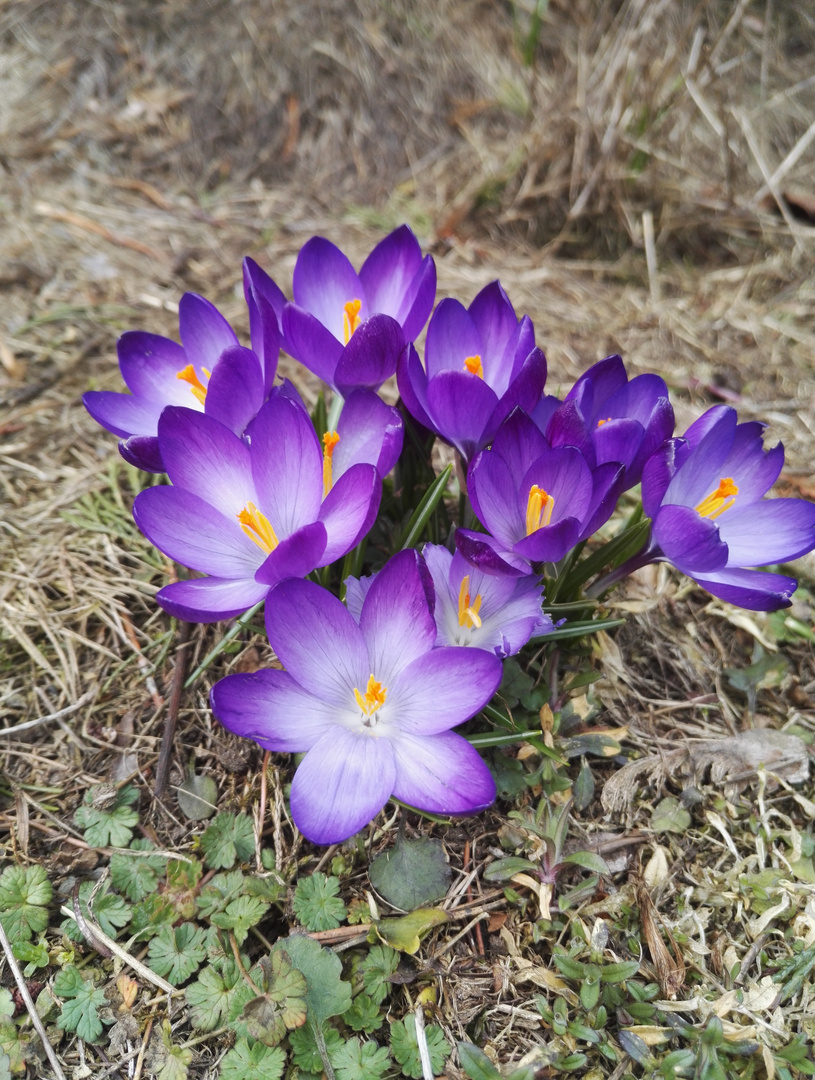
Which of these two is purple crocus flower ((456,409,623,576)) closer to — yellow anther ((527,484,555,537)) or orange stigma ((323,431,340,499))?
yellow anther ((527,484,555,537))

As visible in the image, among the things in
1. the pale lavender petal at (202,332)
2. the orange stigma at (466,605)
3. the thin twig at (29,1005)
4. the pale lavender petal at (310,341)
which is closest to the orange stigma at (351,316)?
the pale lavender petal at (310,341)

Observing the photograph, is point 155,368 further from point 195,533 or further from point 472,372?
point 472,372

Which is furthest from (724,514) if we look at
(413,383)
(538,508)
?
(413,383)

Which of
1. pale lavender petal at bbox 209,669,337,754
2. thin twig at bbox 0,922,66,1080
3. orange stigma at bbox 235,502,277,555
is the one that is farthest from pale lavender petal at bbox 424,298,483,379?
thin twig at bbox 0,922,66,1080

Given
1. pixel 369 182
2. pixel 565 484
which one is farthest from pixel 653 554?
pixel 369 182

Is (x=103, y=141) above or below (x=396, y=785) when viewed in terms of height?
below

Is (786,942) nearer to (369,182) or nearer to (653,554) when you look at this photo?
(653,554)

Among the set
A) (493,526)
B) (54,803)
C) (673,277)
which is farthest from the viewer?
(673,277)

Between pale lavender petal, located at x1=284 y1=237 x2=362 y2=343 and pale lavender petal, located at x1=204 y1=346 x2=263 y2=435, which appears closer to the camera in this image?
pale lavender petal, located at x1=204 y1=346 x2=263 y2=435
